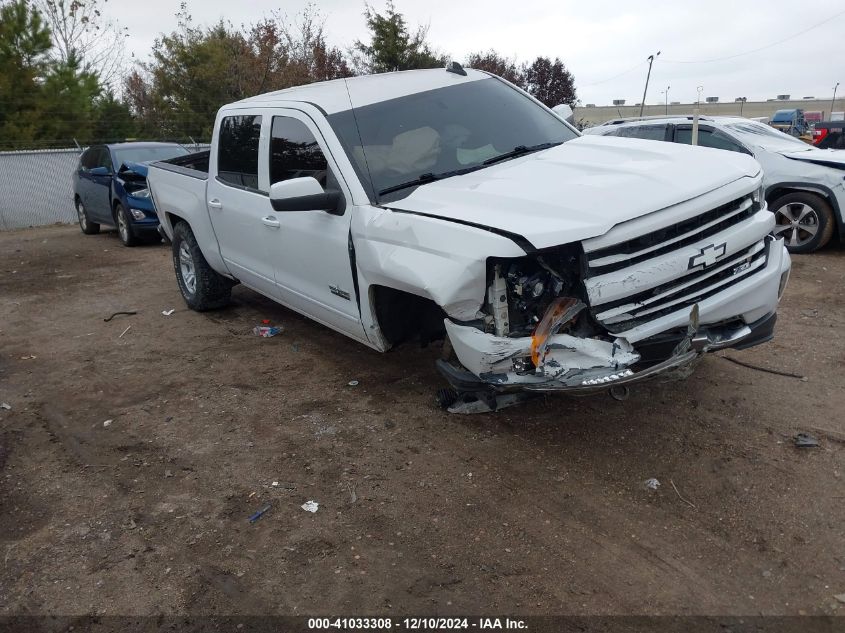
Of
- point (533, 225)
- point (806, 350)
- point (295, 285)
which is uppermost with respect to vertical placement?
point (533, 225)

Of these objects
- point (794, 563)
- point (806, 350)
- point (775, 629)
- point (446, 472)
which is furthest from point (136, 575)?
point (806, 350)

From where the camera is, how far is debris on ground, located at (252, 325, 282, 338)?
644 centimetres

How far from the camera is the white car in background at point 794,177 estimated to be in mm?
8070

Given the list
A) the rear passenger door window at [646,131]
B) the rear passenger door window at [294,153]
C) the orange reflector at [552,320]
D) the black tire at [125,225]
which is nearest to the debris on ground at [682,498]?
the orange reflector at [552,320]

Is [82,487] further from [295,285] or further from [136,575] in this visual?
[295,285]

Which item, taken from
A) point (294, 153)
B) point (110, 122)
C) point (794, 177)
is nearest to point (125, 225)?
point (294, 153)

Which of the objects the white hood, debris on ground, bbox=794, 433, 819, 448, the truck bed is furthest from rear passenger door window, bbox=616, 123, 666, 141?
debris on ground, bbox=794, 433, 819, 448

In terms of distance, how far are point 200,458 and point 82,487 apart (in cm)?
64

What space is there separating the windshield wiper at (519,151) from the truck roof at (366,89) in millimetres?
797

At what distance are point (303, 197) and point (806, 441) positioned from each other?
125 inches

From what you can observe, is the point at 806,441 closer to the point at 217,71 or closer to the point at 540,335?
the point at 540,335

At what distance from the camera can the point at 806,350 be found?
5.21m

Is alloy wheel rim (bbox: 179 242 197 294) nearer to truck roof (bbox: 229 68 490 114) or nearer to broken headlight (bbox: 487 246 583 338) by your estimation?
truck roof (bbox: 229 68 490 114)

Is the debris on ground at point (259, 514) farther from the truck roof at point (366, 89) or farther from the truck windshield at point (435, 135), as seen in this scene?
the truck roof at point (366, 89)
